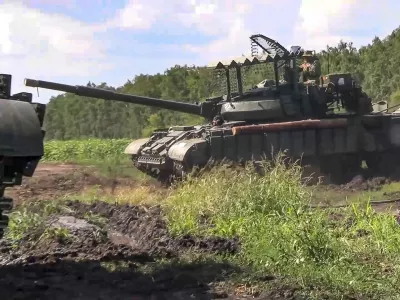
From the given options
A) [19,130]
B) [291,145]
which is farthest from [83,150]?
[19,130]

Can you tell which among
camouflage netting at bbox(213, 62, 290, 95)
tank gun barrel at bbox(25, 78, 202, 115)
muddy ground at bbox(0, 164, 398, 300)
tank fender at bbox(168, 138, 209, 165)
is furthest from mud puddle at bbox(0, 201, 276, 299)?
camouflage netting at bbox(213, 62, 290, 95)

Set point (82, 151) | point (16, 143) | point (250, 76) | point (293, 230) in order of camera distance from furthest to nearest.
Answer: point (82, 151)
point (250, 76)
point (293, 230)
point (16, 143)

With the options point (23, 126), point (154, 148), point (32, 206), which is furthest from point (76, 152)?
point (23, 126)

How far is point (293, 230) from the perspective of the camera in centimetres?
752

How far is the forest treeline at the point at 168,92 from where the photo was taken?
34.8 metres

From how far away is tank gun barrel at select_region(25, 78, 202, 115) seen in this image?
16.1 m

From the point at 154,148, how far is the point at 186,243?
824cm

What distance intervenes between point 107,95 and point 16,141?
10.4 meters

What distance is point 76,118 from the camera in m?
50.5

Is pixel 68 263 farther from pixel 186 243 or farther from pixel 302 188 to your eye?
pixel 302 188

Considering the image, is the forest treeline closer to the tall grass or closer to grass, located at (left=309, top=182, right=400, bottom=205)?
grass, located at (left=309, top=182, right=400, bottom=205)

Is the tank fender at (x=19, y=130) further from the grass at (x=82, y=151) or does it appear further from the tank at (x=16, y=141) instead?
the grass at (x=82, y=151)

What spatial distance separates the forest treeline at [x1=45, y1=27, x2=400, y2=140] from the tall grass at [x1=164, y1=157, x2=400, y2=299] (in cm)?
1588

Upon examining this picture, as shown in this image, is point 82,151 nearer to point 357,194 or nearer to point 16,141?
point 357,194
